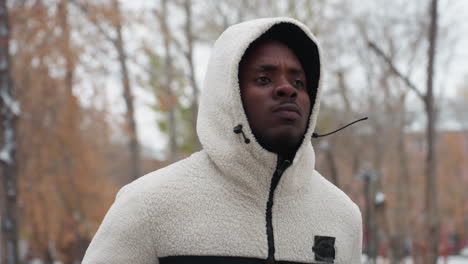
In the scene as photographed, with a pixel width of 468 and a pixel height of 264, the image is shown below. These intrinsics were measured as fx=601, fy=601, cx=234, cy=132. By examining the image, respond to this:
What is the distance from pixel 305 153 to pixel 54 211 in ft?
55.2

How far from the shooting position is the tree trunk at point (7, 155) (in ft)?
27.9

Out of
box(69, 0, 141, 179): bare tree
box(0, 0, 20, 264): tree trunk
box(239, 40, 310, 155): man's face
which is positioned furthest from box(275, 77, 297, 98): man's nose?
box(69, 0, 141, 179): bare tree

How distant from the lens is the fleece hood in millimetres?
1891

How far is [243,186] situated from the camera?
1949mm

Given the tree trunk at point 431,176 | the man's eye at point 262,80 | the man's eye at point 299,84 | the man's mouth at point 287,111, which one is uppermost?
the man's eye at point 262,80

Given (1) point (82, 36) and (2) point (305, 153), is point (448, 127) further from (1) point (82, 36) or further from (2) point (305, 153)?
(2) point (305, 153)

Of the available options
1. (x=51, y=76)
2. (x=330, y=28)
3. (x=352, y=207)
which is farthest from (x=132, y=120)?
(x=352, y=207)

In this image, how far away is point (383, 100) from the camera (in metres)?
22.6

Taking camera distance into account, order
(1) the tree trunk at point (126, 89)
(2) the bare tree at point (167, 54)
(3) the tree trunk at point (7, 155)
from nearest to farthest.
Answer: (3) the tree trunk at point (7, 155)
(1) the tree trunk at point (126, 89)
(2) the bare tree at point (167, 54)

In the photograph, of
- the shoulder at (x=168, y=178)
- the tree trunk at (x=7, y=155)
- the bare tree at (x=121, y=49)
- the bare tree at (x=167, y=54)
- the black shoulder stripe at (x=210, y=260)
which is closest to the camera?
the black shoulder stripe at (x=210, y=260)

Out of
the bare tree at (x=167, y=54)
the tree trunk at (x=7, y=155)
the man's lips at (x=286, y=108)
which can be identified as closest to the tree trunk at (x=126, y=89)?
the bare tree at (x=167, y=54)

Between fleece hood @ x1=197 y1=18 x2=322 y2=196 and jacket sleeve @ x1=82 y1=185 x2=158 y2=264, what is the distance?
31cm

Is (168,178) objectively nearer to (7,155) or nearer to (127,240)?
(127,240)

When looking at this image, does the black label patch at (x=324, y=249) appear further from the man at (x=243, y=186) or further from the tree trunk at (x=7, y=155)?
the tree trunk at (x=7, y=155)
